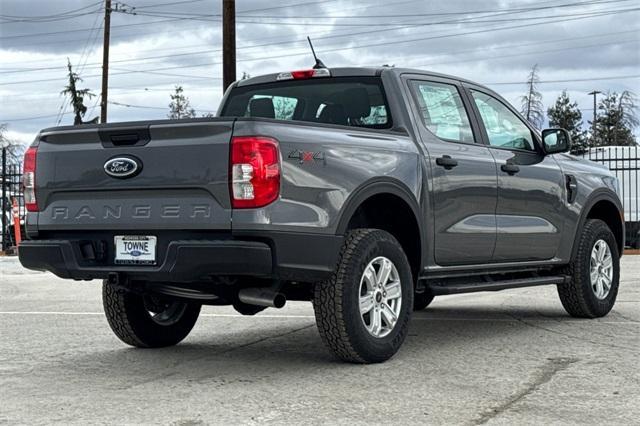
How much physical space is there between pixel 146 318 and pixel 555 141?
365cm

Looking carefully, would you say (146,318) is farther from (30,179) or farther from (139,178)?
(139,178)

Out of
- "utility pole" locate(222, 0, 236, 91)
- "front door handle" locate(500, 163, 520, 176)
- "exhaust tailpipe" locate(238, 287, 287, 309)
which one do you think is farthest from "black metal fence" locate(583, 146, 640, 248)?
"exhaust tailpipe" locate(238, 287, 287, 309)

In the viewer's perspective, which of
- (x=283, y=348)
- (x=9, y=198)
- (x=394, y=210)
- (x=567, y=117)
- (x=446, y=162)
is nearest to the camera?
(x=394, y=210)

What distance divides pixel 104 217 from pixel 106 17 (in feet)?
119

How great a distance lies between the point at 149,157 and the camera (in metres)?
5.79

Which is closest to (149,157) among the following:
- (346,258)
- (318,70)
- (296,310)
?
(346,258)

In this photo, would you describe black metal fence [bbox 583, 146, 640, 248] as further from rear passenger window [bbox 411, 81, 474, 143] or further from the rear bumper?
the rear bumper

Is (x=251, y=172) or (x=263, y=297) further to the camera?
(x=263, y=297)

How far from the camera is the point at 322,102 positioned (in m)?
7.23

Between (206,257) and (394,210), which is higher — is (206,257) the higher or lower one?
the lower one

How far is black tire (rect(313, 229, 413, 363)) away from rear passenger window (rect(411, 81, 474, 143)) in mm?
1259

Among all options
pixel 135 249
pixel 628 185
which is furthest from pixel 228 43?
pixel 135 249

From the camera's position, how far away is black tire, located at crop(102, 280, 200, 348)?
6.95 metres

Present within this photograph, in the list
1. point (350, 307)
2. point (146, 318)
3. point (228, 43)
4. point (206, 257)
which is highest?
point (228, 43)
